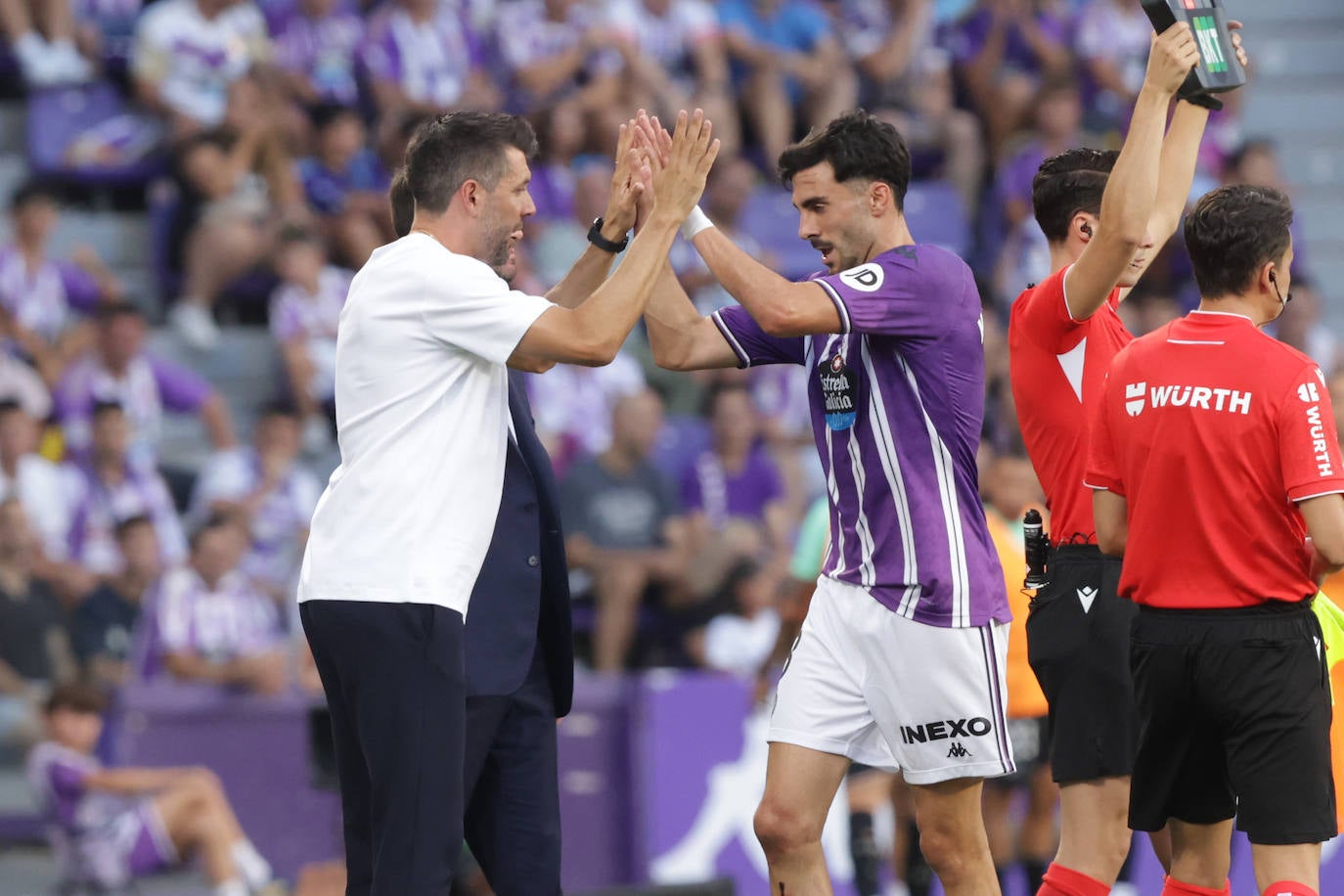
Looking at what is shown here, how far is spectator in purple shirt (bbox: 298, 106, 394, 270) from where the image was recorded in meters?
11.6

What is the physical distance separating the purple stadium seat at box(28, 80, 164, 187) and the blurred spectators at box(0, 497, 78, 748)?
3.24 metres

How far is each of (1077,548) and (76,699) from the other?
5.38 meters

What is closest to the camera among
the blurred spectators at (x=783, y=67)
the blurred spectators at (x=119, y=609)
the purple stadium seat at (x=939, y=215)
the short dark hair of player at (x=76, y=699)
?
the short dark hair of player at (x=76, y=699)

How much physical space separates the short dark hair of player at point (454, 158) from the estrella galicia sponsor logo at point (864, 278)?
95 centimetres

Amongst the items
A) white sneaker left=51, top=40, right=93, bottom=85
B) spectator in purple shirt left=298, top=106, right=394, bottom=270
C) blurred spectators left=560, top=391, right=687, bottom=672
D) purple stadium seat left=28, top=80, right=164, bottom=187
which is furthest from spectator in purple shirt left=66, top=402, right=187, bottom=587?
white sneaker left=51, top=40, right=93, bottom=85

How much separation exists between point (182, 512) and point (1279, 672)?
24.0ft

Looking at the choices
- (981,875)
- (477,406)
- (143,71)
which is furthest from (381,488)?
(143,71)

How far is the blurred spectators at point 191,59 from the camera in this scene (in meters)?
12.0

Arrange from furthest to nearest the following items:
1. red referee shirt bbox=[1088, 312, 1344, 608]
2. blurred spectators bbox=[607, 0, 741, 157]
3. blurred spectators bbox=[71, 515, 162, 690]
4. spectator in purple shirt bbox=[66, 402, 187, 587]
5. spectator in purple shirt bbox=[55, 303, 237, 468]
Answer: blurred spectators bbox=[607, 0, 741, 157], spectator in purple shirt bbox=[55, 303, 237, 468], spectator in purple shirt bbox=[66, 402, 187, 587], blurred spectators bbox=[71, 515, 162, 690], red referee shirt bbox=[1088, 312, 1344, 608]

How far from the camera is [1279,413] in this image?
15.4 feet

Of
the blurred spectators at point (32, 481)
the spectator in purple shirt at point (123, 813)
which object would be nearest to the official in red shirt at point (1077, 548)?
the spectator in purple shirt at point (123, 813)

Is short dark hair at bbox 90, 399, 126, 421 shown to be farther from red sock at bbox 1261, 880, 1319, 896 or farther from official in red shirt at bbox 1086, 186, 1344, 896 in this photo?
red sock at bbox 1261, 880, 1319, 896

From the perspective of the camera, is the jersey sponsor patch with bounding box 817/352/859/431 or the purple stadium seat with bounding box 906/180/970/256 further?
the purple stadium seat with bounding box 906/180/970/256

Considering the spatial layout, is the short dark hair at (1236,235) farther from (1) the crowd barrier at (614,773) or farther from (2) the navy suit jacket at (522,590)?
(1) the crowd barrier at (614,773)
